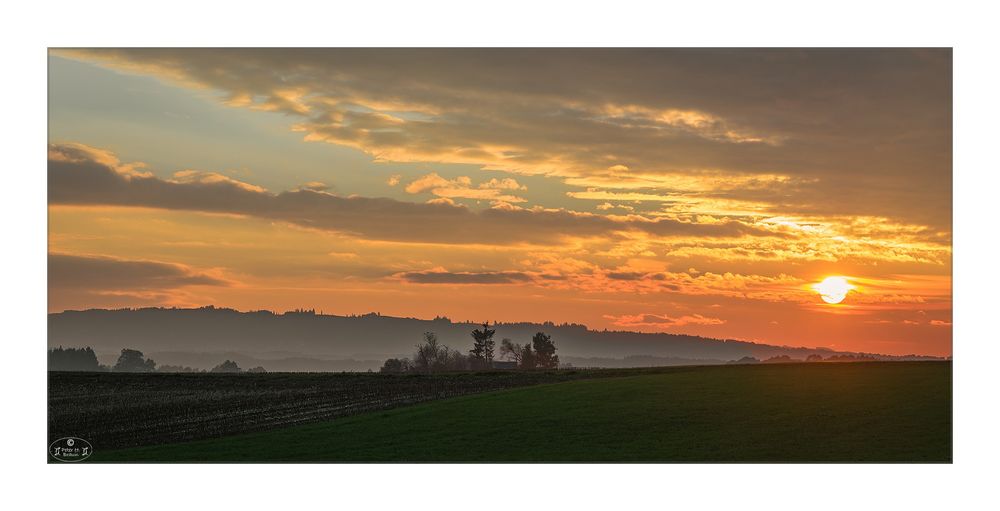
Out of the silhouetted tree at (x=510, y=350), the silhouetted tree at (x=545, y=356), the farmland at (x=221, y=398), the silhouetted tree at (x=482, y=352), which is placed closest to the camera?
the farmland at (x=221, y=398)

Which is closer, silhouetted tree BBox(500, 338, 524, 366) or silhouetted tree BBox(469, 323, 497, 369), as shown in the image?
silhouetted tree BBox(469, 323, 497, 369)

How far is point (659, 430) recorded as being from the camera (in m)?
38.7

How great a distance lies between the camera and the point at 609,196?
41.5 metres

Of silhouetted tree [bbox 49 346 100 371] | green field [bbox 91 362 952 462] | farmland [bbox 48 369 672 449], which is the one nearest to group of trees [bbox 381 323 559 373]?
farmland [bbox 48 369 672 449]

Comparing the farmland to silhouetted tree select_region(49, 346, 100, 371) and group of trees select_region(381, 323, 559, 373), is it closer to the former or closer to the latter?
silhouetted tree select_region(49, 346, 100, 371)

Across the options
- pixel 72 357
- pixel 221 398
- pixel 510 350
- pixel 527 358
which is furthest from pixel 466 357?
pixel 72 357

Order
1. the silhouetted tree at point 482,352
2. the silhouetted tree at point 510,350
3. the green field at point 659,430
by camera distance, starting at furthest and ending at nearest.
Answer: the silhouetted tree at point 510,350, the silhouetted tree at point 482,352, the green field at point 659,430

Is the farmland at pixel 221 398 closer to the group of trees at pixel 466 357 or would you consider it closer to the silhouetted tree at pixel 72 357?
the silhouetted tree at pixel 72 357

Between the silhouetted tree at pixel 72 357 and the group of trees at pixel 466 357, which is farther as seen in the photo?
the group of trees at pixel 466 357

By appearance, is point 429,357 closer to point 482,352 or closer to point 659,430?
point 482,352

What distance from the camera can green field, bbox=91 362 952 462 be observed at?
35.5 m

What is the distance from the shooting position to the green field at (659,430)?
1398 inches

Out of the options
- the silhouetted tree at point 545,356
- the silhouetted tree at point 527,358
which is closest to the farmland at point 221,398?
the silhouetted tree at point 545,356

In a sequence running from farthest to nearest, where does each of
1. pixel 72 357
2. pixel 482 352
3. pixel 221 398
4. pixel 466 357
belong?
pixel 466 357, pixel 482 352, pixel 221 398, pixel 72 357
